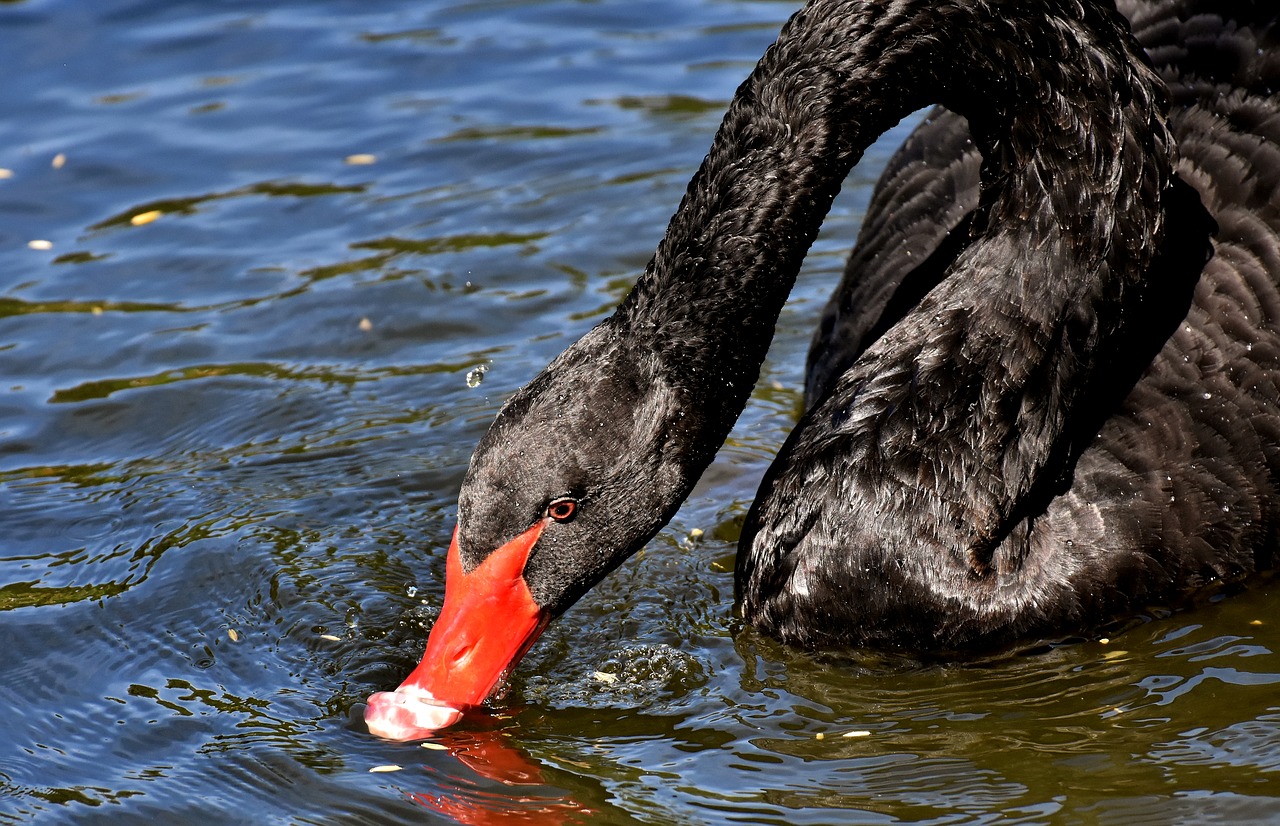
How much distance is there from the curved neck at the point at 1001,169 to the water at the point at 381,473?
1000mm

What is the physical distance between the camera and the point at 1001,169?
5805mm

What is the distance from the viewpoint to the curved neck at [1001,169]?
17.9 ft

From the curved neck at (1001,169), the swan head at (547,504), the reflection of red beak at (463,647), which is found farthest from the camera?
the curved neck at (1001,169)

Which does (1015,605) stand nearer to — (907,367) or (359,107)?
(907,367)

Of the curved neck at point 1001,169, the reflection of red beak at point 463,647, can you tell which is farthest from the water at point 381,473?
the curved neck at point 1001,169

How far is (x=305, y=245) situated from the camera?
31.4ft

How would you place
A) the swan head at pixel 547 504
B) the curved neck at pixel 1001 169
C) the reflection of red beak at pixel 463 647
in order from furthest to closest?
the curved neck at pixel 1001 169, the reflection of red beak at pixel 463 647, the swan head at pixel 547 504

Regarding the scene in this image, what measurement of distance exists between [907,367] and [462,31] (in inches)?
295

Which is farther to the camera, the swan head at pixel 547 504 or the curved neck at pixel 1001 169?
the curved neck at pixel 1001 169

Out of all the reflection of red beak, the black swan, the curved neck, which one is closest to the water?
the reflection of red beak

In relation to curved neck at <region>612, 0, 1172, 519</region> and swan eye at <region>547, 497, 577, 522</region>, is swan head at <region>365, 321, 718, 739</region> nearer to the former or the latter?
swan eye at <region>547, 497, 577, 522</region>

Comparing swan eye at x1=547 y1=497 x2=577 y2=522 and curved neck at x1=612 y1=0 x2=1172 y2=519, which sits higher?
curved neck at x1=612 y1=0 x2=1172 y2=519

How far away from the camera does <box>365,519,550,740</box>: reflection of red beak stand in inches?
209

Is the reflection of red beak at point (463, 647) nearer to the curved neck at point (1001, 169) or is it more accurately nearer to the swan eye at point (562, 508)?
the swan eye at point (562, 508)
